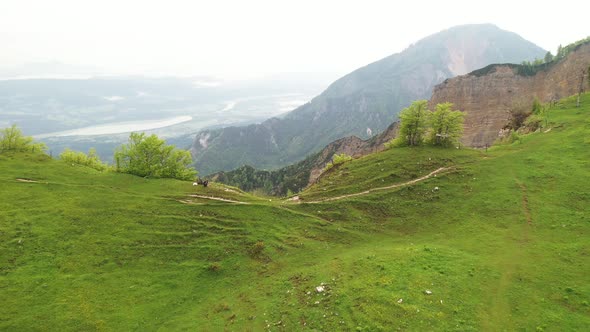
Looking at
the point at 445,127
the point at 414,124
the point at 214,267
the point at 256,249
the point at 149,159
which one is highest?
the point at 414,124

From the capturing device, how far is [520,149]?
200 ft

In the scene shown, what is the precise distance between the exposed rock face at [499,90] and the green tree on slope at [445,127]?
69763 millimetres

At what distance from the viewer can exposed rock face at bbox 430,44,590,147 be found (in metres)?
129

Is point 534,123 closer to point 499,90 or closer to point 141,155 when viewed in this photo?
point 499,90

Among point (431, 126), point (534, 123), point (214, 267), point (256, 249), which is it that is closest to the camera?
point (214, 267)

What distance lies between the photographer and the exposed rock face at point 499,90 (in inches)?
5089

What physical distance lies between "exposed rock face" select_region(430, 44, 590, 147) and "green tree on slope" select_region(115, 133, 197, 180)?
110373mm

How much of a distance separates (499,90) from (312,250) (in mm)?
146136

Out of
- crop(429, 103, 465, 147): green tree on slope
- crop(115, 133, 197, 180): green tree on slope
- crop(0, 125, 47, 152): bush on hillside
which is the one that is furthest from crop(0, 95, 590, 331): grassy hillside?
crop(429, 103, 465, 147): green tree on slope

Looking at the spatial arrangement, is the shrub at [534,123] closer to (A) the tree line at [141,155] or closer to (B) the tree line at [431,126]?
(B) the tree line at [431,126]

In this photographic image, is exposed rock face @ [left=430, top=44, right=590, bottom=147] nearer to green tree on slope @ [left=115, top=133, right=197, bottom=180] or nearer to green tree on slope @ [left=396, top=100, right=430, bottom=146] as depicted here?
green tree on slope @ [left=396, top=100, right=430, bottom=146]

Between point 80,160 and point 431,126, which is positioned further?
point 80,160

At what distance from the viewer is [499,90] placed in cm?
14838

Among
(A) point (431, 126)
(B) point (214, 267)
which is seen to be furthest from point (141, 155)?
(A) point (431, 126)
